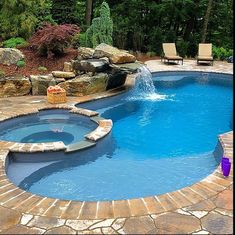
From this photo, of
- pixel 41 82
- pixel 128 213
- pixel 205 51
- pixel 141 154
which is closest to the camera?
pixel 128 213

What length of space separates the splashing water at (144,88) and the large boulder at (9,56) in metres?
3.81

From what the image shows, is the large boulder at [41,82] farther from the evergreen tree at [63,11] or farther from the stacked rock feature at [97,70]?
the evergreen tree at [63,11]

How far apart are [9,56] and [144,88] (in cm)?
445

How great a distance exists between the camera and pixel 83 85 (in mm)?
9594

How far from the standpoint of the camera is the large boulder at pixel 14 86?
928 cm

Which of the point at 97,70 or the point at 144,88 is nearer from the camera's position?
the point at 97,70

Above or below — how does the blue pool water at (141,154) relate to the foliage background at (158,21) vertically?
below

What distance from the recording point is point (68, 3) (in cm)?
1638

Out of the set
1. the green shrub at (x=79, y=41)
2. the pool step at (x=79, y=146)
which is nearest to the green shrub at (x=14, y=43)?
the green shrub at (x=79, y=41)

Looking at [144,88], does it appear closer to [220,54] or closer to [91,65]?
[91,65]

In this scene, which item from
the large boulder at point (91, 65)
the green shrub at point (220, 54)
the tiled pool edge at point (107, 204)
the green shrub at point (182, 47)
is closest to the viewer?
the tiled pool edge at point (107, 204)

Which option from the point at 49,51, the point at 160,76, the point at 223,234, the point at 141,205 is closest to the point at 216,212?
the point at 223,234

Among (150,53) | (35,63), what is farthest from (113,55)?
(150,53)

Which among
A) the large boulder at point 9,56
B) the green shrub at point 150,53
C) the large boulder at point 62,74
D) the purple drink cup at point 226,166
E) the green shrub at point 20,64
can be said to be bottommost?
the purple drink cup at point 226,166
